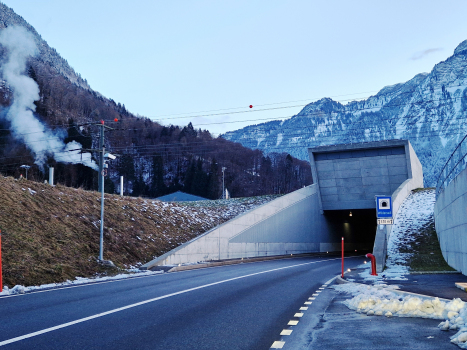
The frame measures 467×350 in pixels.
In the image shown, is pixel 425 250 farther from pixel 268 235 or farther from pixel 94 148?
pixel 94 148

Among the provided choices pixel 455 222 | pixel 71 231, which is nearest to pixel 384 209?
pixel 455 222

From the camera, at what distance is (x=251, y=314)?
9.60 metres

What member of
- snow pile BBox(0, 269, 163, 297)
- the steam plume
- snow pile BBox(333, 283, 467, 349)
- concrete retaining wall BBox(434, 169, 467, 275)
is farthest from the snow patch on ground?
the steam plume

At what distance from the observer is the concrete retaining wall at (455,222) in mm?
16422

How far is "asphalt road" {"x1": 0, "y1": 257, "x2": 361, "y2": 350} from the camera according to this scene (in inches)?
272

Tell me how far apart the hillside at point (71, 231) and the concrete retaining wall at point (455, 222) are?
13.7 metres

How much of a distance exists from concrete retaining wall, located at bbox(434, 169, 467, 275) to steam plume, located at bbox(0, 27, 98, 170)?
4335 centimetres

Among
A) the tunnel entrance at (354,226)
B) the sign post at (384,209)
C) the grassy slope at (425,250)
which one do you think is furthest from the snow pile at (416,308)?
the tunnel entrance at (354,226)

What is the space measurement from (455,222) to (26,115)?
62.6 m

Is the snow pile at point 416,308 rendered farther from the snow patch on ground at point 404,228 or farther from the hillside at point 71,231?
the hillside at point 71,231

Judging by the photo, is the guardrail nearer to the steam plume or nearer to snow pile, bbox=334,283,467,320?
snow pile, bbox=334,283,467,320

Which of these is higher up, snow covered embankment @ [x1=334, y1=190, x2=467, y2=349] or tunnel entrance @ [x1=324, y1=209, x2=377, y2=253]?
tunnel entrance @ [x1=324, y1=209, x2=377, y2=253]

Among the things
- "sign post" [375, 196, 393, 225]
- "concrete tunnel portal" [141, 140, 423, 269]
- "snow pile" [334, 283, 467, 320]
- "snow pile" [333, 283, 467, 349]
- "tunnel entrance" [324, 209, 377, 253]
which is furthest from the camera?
"tunnel entrance" [324, 209, 377, 253]

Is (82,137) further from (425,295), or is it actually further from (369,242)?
(425,295)
